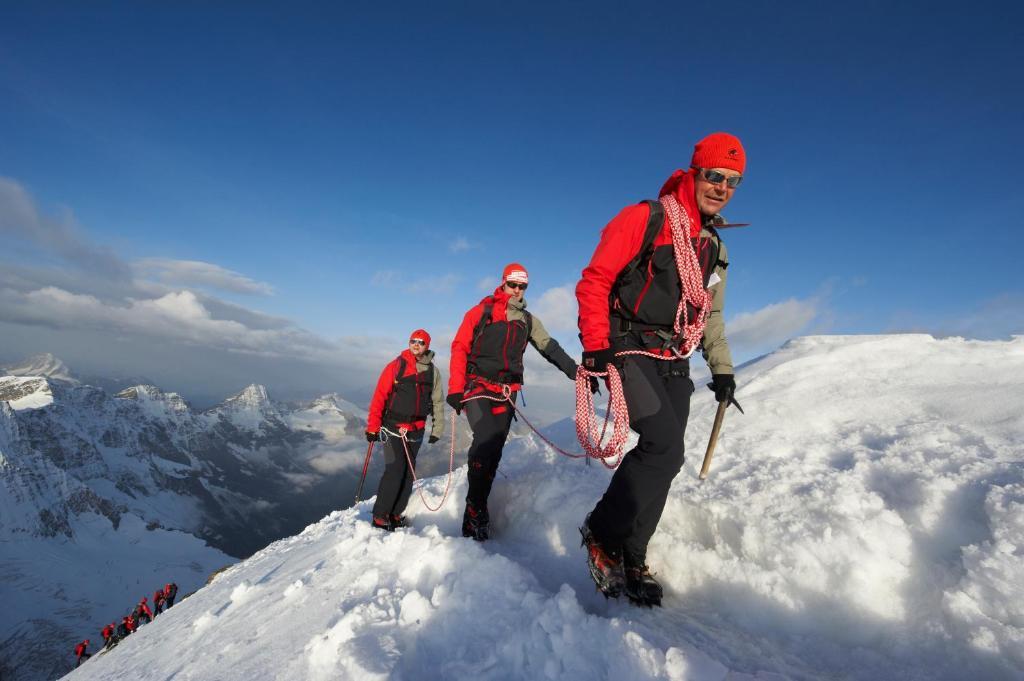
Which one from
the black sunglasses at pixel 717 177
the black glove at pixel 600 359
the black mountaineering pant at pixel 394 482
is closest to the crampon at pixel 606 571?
the black glove at pixel 600 359

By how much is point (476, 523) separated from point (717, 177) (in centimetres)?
451

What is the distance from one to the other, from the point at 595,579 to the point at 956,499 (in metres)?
2.82

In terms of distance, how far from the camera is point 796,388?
711cm

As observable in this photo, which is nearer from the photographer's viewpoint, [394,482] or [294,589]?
[294,589]

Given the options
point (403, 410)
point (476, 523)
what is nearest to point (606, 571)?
point (476, 523)

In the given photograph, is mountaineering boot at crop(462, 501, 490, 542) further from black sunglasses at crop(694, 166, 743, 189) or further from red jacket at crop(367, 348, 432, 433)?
black sunglasses at crop(694, 166, 743, 189)

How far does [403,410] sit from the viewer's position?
8.16m

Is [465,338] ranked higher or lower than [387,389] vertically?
higher

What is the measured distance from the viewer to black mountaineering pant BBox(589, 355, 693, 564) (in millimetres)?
Result: 3537

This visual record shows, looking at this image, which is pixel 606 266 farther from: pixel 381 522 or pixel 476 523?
pixel 381 522

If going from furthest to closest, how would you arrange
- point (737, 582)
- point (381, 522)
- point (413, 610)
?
point (381, 522) → point (737, 582) → point (413, 610)

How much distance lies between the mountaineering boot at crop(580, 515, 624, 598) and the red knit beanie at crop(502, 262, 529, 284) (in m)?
3.51

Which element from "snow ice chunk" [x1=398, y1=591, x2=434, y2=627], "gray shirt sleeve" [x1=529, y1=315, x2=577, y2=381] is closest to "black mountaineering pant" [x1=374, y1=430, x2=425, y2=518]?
"gray shirt sleeve" [x1=529, y1=315, x2=577, y2=381]

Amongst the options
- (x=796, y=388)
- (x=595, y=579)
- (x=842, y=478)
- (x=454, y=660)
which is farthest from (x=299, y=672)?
(x=796, y=388)
